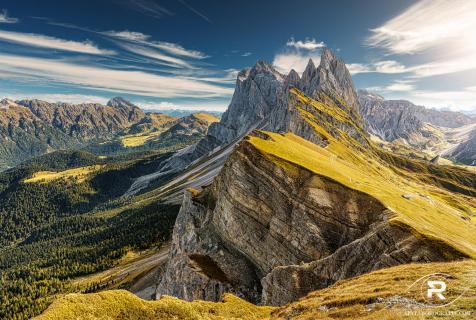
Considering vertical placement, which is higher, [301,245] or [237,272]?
[301,245]

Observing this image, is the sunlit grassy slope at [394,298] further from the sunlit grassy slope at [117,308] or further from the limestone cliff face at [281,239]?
the sunlit grassy slope at [117,308]

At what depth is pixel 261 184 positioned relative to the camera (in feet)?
229

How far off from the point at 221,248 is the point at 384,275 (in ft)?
154

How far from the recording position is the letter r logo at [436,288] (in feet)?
81.3

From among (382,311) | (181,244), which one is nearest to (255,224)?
(181,244)

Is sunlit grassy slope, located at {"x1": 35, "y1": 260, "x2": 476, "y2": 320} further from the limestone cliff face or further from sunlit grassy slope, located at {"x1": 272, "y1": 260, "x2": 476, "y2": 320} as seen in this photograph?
the limestone cliff face

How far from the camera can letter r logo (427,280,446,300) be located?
2478cm

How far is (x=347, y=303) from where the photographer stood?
96.1 ft

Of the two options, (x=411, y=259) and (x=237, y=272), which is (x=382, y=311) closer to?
(x=411, y=259)

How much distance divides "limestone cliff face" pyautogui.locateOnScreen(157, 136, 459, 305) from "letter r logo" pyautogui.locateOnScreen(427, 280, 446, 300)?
14.7m

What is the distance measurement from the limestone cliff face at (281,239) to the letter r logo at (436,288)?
1475 centimetres

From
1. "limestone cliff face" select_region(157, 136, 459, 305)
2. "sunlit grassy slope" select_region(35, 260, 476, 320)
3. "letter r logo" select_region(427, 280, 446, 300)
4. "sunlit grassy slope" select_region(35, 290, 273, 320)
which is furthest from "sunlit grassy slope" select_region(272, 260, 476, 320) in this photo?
"sunlit grassy slope" select_region(35, 290, 273, 320)

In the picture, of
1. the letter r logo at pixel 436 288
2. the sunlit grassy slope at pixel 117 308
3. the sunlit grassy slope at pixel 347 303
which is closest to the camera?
the sunlit grassy slope at pixel 347 303

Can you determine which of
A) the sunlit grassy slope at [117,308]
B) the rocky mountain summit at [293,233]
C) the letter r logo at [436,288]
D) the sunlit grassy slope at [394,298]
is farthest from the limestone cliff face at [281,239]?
the sunlit grassy slope at [117,308]
